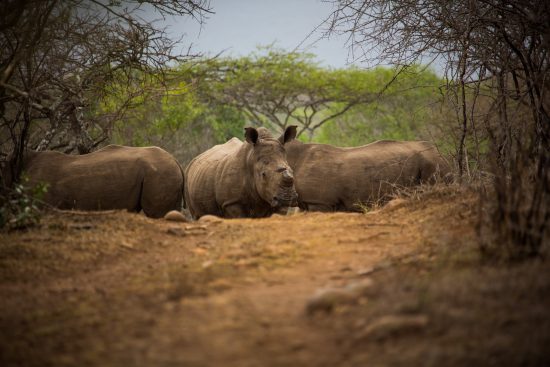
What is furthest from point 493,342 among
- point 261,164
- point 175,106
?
point 175,106

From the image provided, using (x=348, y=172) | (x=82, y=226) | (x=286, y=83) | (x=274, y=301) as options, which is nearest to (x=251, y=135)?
(x=348, y=172)

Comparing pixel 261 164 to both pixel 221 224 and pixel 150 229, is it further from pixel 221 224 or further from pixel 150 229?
pixel 150 229

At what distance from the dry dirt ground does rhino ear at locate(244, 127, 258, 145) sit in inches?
140

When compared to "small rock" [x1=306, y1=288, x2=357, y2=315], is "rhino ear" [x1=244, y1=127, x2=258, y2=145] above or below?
above

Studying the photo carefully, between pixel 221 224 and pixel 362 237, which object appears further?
pixel 221 224

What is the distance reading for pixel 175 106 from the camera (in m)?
17.7

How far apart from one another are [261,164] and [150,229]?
124 inches

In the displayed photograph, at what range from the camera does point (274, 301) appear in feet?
9.86

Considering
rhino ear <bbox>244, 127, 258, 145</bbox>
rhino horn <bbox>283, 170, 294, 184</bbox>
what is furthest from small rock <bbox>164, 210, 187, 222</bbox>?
rhino ear <bbox>244, 127, 258, 145</bbox>

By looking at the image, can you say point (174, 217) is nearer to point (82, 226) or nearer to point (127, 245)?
point (82, 226)

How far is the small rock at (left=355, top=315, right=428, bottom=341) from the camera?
2.51m

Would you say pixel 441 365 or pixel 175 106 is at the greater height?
pixel 175 106

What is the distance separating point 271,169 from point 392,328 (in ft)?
18.4

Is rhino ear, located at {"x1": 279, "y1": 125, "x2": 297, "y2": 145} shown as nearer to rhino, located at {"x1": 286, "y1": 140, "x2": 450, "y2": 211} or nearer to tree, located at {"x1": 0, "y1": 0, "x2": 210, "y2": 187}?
rhino, located at {"x1": 286, "y1": 140, "x2": 450, "y2": 211}
